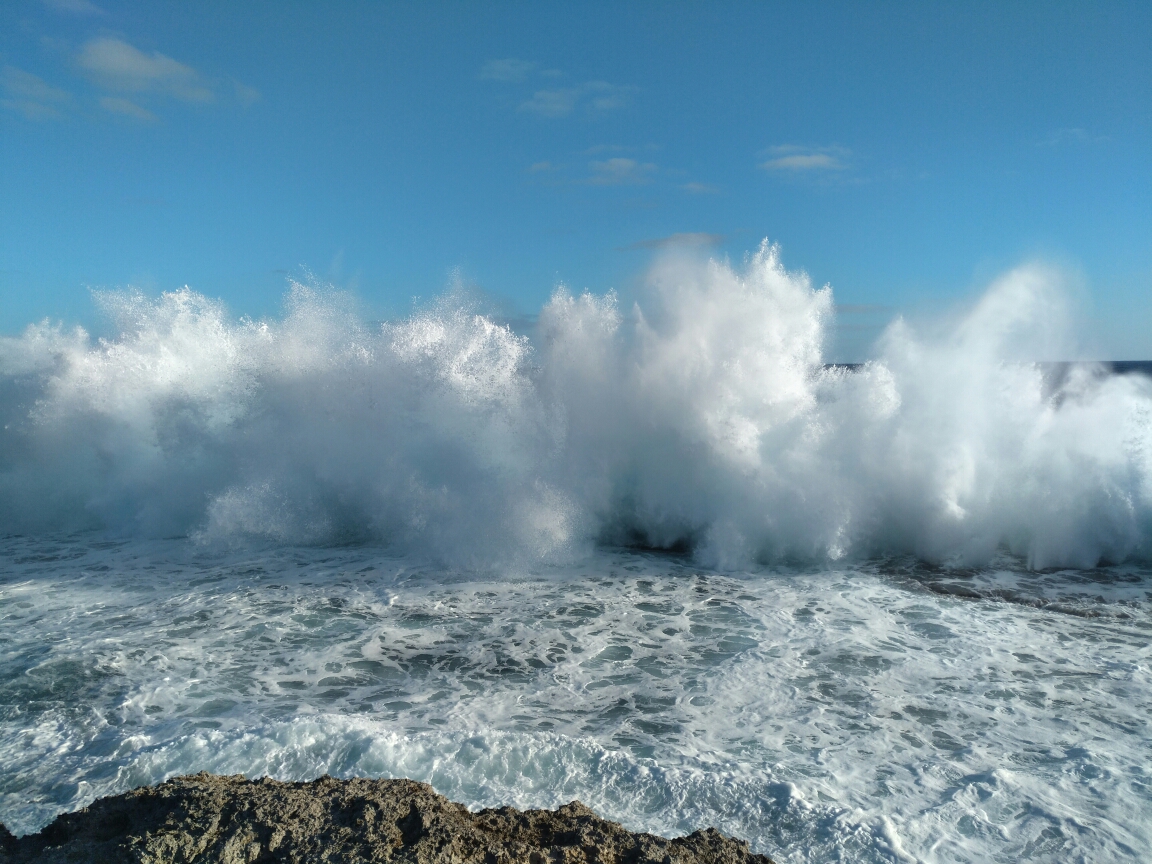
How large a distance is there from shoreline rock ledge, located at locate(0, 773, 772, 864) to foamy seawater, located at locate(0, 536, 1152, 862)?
88 cm

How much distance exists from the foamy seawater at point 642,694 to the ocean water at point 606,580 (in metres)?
0.03

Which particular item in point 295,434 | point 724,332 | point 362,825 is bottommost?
point 362,825

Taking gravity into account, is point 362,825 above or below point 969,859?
above

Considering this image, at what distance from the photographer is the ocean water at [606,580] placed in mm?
4574

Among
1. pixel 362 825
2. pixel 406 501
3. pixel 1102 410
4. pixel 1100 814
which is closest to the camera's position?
pixel 362 825

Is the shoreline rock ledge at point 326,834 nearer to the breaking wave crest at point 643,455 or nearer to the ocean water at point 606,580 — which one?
the ocean water at point 606,580

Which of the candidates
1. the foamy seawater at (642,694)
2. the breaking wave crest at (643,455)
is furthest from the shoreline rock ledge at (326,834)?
the breaking wave crest at (643,455)

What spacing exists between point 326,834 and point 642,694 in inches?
131

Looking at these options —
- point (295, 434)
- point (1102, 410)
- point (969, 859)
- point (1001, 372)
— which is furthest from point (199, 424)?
point (1102, 410)

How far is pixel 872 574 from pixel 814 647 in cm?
307

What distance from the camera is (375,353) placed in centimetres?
1298

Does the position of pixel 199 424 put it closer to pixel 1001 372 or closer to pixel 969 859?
pixel 969 859

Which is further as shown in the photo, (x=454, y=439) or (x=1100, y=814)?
(x=454, y=439)

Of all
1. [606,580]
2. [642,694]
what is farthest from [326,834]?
[606,580]
